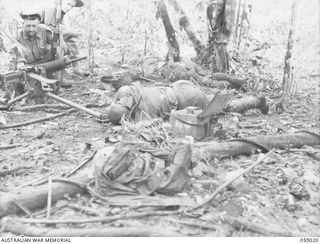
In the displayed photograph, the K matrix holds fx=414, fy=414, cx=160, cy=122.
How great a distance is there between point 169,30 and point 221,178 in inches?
211

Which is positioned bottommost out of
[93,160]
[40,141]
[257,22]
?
[40,141]

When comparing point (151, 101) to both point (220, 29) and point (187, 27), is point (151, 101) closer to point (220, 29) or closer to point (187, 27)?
point (220, 29)

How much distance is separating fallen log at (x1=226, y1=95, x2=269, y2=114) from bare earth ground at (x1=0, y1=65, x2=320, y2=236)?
0.17 metres

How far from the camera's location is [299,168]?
4.14 meters

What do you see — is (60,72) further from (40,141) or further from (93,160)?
(93,160)

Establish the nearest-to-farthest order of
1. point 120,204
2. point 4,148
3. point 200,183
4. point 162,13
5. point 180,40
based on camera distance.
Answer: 1. point 120,204
2. point 200,183
3. point 4,148
4. point 162,13
5. point 180,40

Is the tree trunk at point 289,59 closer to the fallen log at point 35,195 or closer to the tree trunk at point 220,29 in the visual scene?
the tree trunk at point 220,29

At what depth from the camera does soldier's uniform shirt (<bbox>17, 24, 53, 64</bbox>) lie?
687 centimetres

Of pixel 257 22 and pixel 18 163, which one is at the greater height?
pixel 257 22

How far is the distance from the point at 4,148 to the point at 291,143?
10.5 feet

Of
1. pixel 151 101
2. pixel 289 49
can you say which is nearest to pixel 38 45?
pixel 151 101

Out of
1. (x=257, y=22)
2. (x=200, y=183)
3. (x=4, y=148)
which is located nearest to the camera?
(x=200, y=183)

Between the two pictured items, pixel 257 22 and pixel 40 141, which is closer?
pixel 40 141

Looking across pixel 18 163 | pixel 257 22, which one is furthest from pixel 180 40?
pixel 18 163
